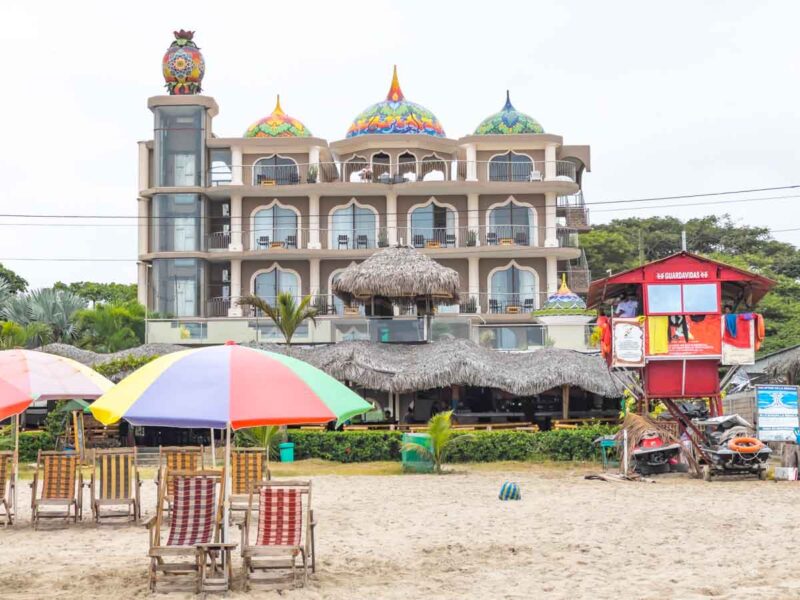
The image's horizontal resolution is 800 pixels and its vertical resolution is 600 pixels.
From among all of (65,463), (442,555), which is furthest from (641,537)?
(65,463)

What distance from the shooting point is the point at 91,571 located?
10.1 m

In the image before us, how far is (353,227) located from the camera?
4612 cm

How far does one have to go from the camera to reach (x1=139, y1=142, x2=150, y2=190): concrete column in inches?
1843

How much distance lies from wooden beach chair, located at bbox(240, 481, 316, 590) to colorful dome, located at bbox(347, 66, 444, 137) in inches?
1473

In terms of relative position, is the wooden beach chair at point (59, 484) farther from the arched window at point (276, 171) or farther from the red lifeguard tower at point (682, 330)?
the arched window at point (276, 171)

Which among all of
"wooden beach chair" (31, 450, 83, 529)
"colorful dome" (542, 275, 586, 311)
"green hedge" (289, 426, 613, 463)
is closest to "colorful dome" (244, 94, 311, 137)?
"colorful dome" (542, 275, 586, 311)

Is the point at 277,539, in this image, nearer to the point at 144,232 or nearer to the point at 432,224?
the point at 432,224

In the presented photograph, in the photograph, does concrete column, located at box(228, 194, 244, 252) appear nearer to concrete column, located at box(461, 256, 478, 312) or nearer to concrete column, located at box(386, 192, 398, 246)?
concrete column, located at box(386, 192, 398, 246)

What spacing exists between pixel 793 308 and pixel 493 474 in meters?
30.9

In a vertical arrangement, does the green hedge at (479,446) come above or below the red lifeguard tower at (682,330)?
below

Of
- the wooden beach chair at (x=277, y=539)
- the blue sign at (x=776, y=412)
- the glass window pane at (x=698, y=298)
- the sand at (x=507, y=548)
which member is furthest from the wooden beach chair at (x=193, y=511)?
the blue sign at (x=776, y=412)

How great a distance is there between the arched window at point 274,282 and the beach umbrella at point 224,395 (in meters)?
37.2

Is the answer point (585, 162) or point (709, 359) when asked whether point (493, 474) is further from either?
point (585, 162)

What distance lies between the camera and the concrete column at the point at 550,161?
46.2m
